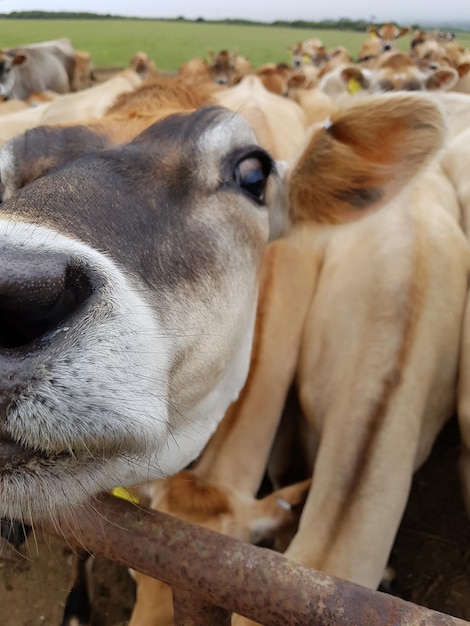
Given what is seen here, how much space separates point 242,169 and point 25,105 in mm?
7208

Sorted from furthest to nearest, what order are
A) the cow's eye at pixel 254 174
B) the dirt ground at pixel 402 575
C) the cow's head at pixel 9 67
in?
the cow's head at pixel 9 67, the dirt ground at pixel 402 575, the cow's eye at pixel 254 174

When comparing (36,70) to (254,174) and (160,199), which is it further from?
(160,199)

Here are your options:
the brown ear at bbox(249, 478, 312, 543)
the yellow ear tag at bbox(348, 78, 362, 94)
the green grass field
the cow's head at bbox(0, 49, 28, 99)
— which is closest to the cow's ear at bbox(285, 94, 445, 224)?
the brown ear at bbox(249, 478, 312, 543)

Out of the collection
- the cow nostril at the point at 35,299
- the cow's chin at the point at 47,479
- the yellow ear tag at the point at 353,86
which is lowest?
the cow's chin at the point at 47,479

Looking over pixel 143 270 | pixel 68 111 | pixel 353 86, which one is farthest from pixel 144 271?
pixel 353 86

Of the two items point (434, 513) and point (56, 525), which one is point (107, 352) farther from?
point (434, 513)

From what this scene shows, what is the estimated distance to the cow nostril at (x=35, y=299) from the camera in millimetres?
962

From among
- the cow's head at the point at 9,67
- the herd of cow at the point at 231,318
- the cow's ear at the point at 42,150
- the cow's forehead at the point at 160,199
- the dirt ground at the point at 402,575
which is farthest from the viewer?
the cow's head at the point at 9,67

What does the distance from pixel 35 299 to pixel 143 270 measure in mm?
418

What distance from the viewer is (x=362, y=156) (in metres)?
2.27

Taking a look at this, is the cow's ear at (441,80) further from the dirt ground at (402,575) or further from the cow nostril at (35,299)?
the cow nostril at (35,299)

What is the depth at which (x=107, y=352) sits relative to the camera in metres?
1.09

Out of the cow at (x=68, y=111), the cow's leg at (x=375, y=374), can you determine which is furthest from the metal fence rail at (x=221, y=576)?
the cow at (x=68, y=111)

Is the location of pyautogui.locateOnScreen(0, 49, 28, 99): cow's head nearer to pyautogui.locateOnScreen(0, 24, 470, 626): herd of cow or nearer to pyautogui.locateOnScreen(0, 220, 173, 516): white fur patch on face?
pyautogui.locateOnScreen(0, 24, 470, 626): herd of cow
